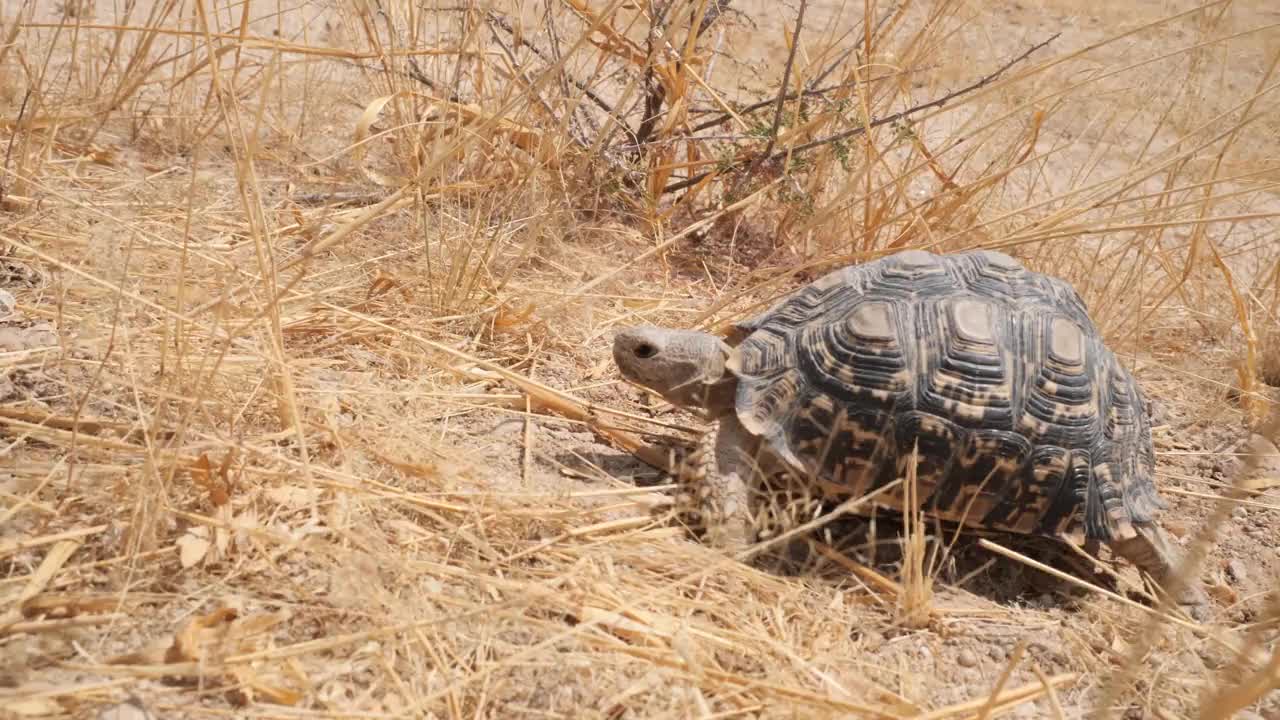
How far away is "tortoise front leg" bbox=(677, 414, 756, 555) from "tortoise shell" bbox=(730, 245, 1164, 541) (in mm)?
103

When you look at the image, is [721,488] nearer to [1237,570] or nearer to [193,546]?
[193,546]

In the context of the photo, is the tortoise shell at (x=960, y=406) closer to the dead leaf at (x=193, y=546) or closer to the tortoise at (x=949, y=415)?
the tortoise at (x=949, y=415)

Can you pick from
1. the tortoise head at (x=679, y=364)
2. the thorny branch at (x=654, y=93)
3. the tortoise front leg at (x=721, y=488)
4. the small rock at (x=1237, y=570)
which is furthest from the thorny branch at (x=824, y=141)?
the small rock at (x=1237, y=570)

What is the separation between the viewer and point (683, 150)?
4.25 meters

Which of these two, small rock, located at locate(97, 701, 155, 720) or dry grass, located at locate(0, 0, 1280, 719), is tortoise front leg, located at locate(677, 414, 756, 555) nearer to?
dry grass, located at locate(0, 0, 1280, 719)

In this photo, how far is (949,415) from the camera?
86.4 inches

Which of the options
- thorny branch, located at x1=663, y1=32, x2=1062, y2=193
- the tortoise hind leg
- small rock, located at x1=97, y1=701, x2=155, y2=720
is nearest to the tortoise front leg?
the tortoise hind leg

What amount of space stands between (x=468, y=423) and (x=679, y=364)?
597mm

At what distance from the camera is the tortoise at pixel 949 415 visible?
7.23 ft

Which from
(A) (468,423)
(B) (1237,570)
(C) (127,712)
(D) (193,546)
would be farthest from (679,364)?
(B) (1237,570)

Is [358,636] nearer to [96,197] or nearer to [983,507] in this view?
[983,507]

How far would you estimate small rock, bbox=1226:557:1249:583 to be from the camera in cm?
250

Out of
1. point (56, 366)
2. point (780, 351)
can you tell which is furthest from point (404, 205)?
point (780, 351)

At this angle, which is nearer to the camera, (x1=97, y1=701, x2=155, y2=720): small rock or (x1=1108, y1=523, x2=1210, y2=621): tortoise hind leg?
(x1=97, y1=701, x2=155, y2=720): small rock
